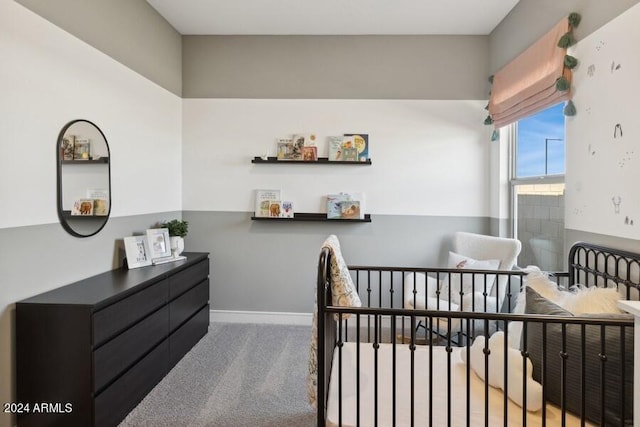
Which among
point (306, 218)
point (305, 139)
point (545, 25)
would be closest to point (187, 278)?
point (306, 218)

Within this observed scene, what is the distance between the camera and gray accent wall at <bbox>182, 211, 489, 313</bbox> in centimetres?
344

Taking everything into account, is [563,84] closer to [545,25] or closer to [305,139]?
[545,25]

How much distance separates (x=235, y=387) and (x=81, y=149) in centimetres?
179

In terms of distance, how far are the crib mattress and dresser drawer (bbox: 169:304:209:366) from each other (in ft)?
4.65

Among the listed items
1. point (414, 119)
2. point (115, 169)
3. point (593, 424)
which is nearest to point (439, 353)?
point (593, 424)

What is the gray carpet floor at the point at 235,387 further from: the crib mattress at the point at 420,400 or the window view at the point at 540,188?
the window view at the point at 540,188

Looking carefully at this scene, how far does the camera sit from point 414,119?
3.39 m

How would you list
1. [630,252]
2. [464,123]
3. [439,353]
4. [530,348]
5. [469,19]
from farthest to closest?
1. [464,123]
2. [469,19]
3. [439,353]
4. [630,252]
5. [530,348]

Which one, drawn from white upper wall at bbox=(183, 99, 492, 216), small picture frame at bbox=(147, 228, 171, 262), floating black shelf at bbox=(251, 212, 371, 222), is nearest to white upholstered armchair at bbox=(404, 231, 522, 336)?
white upper wall at bbox=(183, 99, 492, 216)

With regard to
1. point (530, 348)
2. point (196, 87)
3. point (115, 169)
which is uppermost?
point (196, 87)

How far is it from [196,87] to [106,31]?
3.58 feet

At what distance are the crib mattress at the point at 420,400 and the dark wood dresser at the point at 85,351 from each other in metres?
1.18

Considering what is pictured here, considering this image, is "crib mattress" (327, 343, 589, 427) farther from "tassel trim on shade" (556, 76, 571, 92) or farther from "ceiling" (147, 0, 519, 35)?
"ceiling" (147, 0, 519, 35)

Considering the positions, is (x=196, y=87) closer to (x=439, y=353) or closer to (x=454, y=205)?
(x=454, y=205)
